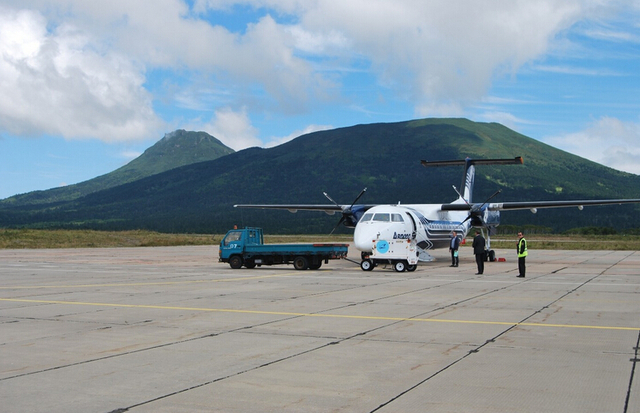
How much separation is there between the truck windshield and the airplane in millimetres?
4505

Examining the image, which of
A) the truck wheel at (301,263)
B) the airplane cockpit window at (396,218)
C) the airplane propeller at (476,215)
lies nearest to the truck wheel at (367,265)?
the airplane cockpit window at (396,218)

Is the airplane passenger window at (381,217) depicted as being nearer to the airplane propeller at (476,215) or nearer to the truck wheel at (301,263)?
the truck wheel at (301,263)

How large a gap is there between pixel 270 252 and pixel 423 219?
8581 millimetres

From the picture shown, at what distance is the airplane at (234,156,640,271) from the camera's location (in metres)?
26.5

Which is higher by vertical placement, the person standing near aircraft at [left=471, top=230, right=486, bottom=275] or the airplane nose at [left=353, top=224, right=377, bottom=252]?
the airplane nose at [left=353, top=224, right=377, bottom=252]

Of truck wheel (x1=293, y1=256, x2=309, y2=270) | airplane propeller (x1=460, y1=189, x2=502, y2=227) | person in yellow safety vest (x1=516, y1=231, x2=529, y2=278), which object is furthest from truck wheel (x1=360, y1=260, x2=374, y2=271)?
airplane propeller (x1=460, y1=189, x2=502, y2=227)

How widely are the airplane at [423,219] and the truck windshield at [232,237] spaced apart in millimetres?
4505

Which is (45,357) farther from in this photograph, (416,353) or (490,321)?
(490,321)

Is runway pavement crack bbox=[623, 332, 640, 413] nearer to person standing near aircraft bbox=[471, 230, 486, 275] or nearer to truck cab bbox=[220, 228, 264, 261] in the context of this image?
person standing near aircraft bbox=[471, 230, 486, 275]

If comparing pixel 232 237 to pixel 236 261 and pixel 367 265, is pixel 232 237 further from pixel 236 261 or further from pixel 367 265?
pixel 367 265

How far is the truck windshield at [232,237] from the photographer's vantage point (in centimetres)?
2798

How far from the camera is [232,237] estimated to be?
28.3 meters

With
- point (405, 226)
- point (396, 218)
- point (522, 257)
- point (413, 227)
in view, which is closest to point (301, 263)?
point (396, 218)

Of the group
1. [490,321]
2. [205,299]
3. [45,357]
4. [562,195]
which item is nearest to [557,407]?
[490,321]
